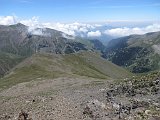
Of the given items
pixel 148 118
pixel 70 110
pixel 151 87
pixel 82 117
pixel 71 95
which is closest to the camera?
pixel 148 118

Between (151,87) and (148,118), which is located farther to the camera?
(151,87)

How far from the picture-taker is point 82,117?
33.7 m

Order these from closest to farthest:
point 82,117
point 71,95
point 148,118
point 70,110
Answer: point 148,118, point 82,117, point 70,110, point 71,95

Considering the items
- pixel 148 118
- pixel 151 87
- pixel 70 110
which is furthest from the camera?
pixel 151 87

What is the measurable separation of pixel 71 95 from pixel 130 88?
28.4 feet

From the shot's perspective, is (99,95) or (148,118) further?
(99,95)

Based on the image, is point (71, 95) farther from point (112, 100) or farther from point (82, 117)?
point (82, 117)

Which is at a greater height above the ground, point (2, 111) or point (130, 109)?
point (130, 109)

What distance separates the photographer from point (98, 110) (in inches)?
1367

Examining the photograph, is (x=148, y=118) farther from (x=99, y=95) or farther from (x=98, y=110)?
(x=99, y=95)

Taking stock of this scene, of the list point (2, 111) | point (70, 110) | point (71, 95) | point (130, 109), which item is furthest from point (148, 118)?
point (2, 111)

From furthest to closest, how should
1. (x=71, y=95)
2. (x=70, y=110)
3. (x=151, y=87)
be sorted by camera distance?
(x=71, y=95) < (x=151, y=87) < (x=70, y=110)

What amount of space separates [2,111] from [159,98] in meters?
19.8

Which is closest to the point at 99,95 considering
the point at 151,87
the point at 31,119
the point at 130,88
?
the point at 130,88
